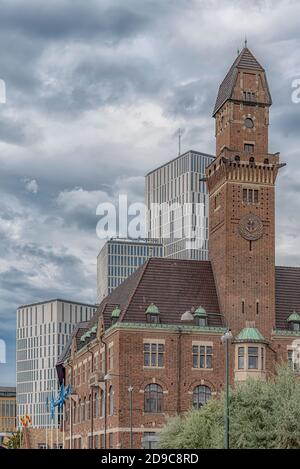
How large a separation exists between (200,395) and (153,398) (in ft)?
14.3

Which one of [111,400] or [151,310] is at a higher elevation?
[151,310]

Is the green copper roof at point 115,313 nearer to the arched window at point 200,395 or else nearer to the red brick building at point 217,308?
the red brick building at point 217,308

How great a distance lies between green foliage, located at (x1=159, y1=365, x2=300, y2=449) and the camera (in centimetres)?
5906

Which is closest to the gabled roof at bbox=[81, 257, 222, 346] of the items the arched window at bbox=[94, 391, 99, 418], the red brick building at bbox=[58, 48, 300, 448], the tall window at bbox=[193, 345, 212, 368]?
the red brick building at bbox=[58, 48, 300, 448]

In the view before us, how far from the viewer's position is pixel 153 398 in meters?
91.2

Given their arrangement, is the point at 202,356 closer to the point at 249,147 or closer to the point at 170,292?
the point at 170,292

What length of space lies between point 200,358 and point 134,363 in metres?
6.27

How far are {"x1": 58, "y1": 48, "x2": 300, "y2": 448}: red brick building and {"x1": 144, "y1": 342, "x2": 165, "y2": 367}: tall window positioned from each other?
9 cm

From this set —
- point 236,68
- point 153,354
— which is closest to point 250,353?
point 153,354

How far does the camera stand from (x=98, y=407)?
100812 millimetres

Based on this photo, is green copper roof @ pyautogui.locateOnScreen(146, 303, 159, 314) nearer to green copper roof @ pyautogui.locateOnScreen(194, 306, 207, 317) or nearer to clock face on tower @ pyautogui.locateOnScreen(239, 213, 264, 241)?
green copper roof @ pyautogui.locateOnScreen(194, 306, 207, 317)

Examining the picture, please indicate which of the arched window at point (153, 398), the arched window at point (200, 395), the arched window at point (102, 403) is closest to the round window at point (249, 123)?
the arched window at point (200, 395)

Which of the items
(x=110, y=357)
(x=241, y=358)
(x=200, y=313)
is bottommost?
(x=241, y=358)
